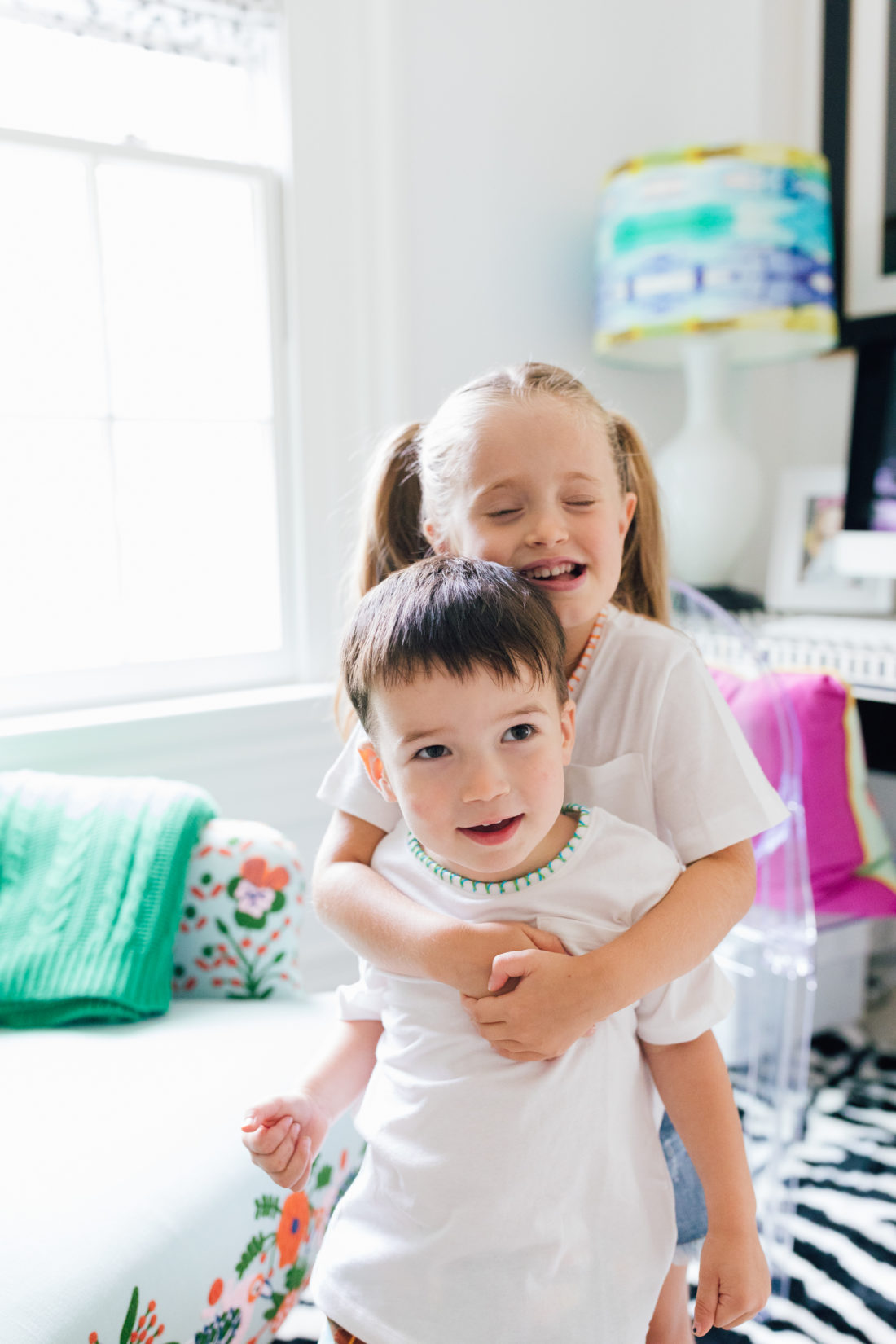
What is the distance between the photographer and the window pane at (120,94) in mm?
1701

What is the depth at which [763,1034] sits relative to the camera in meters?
1.46

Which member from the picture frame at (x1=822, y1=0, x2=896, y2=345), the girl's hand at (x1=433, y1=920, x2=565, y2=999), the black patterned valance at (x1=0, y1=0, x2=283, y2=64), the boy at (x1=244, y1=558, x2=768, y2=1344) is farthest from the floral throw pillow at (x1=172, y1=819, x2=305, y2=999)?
the picture frame at (x1=822, y1=0, x2=896, y2=345)

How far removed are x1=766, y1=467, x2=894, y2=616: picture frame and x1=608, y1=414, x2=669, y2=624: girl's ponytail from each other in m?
1.23

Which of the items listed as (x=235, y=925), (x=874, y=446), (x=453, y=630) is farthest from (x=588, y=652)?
(x=874, y=446)

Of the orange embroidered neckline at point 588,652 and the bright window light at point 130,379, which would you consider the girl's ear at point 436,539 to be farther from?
the bright window light at point 130,379

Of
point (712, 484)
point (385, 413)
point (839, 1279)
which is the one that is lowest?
point (839, 1279)

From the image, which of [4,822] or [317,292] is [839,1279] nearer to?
[4,822]

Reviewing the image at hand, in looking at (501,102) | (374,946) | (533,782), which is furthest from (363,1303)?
(501,102)

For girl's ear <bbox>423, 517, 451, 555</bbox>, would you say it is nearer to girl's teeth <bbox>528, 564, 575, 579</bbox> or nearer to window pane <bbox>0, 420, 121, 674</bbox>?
girl's teeth <bbox>528, 564, 575, 579</bbox>

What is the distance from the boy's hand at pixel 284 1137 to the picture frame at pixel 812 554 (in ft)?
5.47

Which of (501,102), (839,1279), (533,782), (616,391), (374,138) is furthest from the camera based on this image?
(616,391)

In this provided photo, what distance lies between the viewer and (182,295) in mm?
1878

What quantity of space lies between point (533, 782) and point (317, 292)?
1483 millimetres

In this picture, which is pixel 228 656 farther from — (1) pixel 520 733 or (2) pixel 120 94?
(1) pixel 520 733
